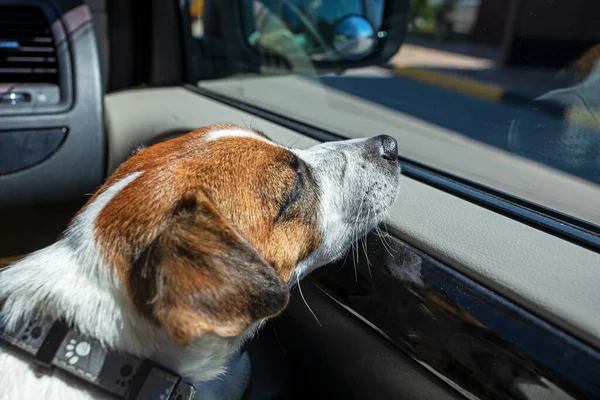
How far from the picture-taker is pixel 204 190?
1.95 m

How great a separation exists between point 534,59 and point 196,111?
71.3 inches

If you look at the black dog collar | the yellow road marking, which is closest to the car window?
the yellow road marking

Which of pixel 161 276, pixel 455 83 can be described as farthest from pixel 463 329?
pixel 455 83

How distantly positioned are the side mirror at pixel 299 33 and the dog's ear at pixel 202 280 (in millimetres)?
2084

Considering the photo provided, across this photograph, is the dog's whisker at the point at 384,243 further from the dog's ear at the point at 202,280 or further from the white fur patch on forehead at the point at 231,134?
the white fur patch on forehead at the point at 231,134

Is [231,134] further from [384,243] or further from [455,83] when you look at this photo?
[455,83]

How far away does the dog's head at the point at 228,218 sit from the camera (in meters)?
1.60

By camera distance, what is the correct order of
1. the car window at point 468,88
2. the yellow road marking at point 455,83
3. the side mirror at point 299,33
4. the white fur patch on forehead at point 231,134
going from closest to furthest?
1. the car window at point 468,88
2. the white fur patch on forehead at point 231,134
3. the yellow road marking at point 455,83
4. the side mirror at point 299,33

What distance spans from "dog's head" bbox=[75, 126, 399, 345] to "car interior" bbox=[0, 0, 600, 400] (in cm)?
16

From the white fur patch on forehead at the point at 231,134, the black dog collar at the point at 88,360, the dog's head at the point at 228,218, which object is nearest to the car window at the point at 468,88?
the dog's head at the point at 228,218

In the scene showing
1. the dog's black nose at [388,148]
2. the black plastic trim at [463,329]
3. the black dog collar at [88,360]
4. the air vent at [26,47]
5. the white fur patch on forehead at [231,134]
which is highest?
the air vent at [26,47]

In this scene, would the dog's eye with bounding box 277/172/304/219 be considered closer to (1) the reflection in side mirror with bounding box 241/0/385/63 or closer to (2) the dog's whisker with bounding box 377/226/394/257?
(2) the dog's whisker with bounding box 377/226/394/257

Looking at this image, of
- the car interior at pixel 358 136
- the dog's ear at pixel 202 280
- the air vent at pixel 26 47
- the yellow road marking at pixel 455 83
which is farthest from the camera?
the air vent at pixel 26 47

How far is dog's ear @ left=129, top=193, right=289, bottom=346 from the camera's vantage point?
1.55 metres
